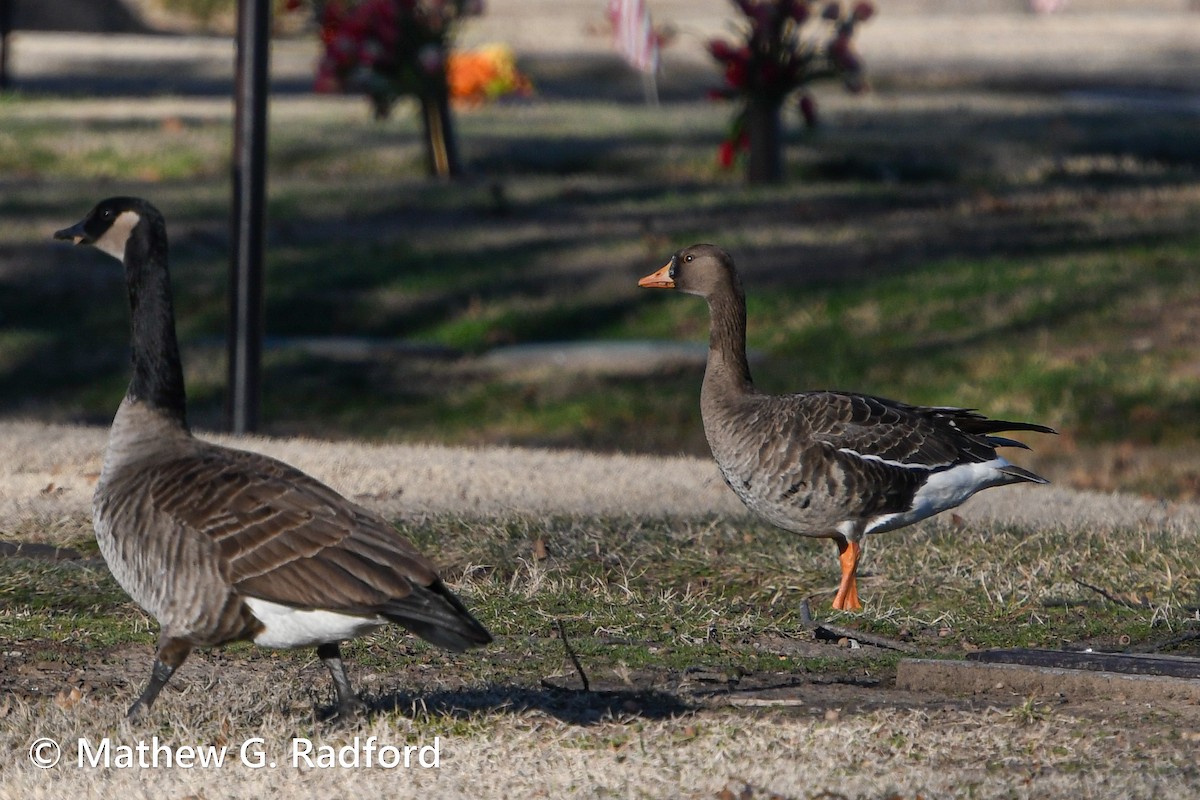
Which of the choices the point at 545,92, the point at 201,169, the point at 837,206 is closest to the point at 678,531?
the point at 837,206

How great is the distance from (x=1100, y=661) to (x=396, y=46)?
54.9ft

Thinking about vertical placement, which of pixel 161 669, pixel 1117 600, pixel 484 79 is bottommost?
pixel 1117 600

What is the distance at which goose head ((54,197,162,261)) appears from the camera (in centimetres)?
616

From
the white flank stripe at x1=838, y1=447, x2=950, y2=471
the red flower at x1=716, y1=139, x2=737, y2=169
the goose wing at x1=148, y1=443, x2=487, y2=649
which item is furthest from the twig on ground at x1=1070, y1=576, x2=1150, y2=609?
the red flower at x1=716, y1=139, x2=737, y2=169

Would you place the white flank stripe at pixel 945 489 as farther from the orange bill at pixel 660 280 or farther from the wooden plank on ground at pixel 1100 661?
the orange bill at pixel 660 280

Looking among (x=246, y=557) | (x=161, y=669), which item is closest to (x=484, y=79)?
(x=161, y=669)

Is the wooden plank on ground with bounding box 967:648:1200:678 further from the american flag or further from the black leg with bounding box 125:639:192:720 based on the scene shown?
the american flag

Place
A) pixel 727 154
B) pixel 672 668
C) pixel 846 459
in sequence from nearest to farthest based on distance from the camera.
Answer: pixel 672 668 → pixel 846 459 → pixel 727 154

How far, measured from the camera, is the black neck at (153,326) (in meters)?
5.88

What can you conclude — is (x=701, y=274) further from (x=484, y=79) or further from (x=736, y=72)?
(x=484, y=79)

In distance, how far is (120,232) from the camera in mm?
6207

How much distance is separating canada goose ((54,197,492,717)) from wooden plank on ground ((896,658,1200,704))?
1.84 m

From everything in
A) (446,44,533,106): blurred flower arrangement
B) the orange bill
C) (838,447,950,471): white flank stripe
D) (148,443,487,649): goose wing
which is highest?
(446,44,533,106): blurred flower arrangement

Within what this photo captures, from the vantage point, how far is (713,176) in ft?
74.6
